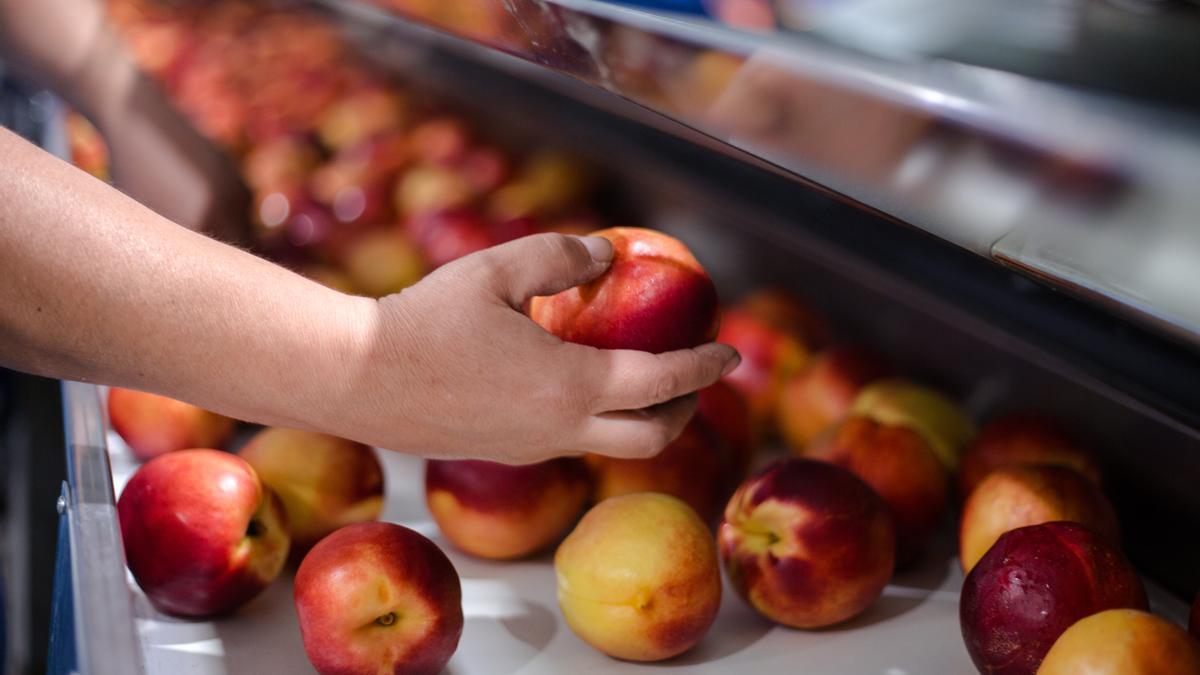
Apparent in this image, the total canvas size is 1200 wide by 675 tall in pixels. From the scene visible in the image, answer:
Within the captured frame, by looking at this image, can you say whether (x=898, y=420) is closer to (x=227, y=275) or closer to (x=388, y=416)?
(x=388, y=416)

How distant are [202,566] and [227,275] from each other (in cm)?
27

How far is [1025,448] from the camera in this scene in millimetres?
1075

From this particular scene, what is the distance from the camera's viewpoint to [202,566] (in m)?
0.89

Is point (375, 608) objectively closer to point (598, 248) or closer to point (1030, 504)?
point (598, 248)

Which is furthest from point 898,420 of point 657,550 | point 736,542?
point 657,550

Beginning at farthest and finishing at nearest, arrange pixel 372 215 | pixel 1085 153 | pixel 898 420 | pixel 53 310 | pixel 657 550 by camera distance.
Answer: pixel 372 215 → pixel 898 420 → pixel 657 550 → pixel 53 310 → pixel 1085 153

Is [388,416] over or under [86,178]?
under

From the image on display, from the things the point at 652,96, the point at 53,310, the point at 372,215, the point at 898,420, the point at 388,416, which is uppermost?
the point at 652,96

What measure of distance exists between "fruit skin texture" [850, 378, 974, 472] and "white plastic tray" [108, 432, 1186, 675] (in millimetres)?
199

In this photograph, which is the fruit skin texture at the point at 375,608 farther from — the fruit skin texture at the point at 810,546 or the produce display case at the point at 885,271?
the fruit skin texture at the point at 810,546

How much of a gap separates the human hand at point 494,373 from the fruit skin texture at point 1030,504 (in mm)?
320

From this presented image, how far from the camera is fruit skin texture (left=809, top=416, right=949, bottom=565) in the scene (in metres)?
Result: 1.04

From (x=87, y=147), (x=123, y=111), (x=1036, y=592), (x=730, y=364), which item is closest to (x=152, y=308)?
(x=730, y=364)

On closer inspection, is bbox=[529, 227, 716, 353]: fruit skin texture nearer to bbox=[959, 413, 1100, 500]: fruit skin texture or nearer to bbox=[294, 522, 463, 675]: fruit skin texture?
bbox=[294, 522, 463, 675]: fruit skin texture
